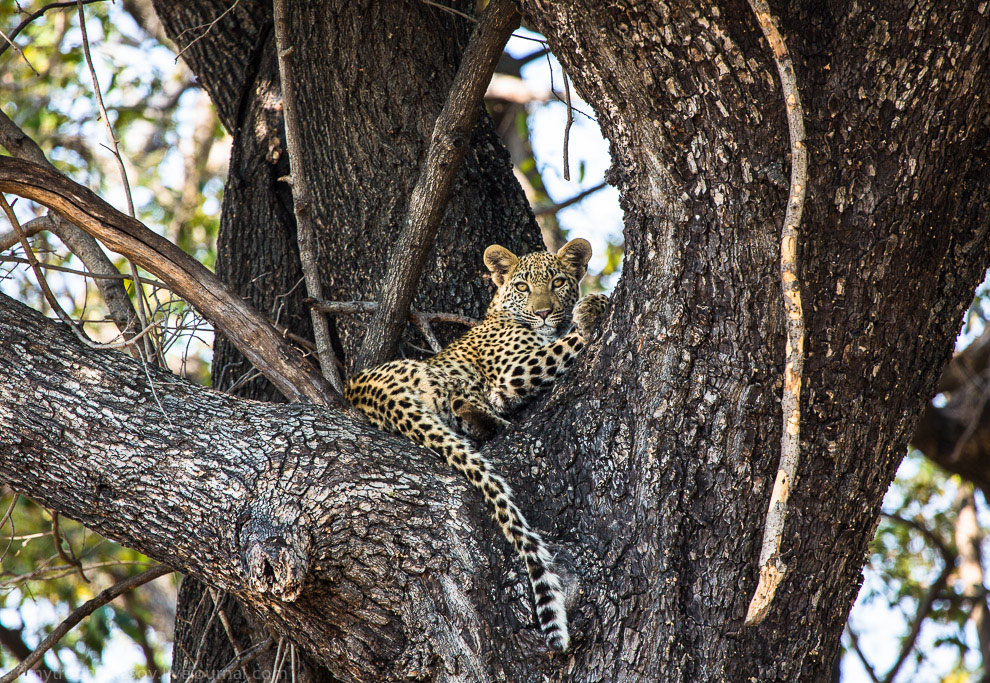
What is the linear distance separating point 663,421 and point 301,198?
7.69 ft

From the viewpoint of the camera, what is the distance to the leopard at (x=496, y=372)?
12.5ft

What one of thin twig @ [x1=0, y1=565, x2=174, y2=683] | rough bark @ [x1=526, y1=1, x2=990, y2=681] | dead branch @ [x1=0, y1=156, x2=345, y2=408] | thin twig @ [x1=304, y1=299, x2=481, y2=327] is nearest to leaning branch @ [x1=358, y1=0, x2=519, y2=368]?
thin twig @ [x1=304, y1=299, x2=481, y2=327]

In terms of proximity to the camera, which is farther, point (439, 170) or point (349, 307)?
point (349, 307)

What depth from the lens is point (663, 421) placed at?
3367 millimetres

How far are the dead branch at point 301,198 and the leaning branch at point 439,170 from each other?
0.26 m

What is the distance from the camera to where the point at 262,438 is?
3613 millimetres

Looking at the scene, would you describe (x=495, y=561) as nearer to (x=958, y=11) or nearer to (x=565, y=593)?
(x=565, y=593)

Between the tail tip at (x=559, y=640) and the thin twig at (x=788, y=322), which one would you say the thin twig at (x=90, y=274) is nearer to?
the tail tip at (x=559, y=640)

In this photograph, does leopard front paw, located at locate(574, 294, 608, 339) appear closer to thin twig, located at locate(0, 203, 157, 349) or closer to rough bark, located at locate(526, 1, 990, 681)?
rough bark, located at locate(526, 1, 990, 681)

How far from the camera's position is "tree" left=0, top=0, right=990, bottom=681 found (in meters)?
3.03

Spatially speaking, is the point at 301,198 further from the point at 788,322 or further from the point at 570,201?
the point at 570,201

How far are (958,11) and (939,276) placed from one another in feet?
2.75

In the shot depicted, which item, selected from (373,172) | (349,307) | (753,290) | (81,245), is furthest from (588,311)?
(81,245)

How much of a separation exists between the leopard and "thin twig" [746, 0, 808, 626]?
86cm
